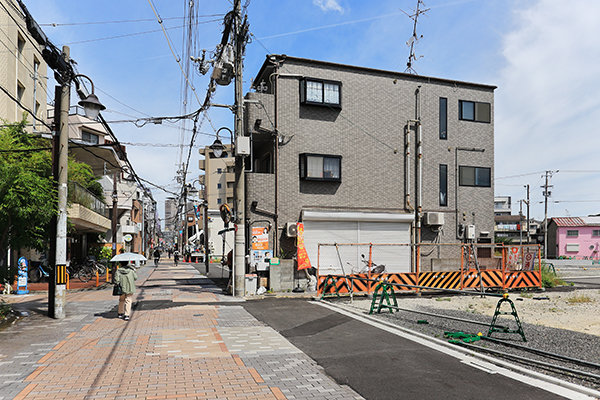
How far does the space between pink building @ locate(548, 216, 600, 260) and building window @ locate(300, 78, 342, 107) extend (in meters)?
60.1

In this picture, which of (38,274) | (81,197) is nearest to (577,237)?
(81,197)

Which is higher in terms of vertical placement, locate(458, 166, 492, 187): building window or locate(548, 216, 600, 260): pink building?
locate(458, 166, 492, 187): building window

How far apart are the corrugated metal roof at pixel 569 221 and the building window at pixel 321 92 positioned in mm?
61054

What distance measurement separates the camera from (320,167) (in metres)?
20.4

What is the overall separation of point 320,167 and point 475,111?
1026 centimetres

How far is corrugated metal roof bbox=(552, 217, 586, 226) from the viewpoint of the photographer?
66300 mm

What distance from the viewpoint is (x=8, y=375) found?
6926 mm

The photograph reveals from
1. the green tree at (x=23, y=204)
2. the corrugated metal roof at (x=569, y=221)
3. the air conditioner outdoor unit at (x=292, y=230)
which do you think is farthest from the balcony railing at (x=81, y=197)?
the corrugated metal roof at (x=569, y=221)

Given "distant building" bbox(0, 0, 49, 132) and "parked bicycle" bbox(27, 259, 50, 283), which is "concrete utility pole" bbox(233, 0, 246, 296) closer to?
"distant building" bbox(0, 0, 49, 132)

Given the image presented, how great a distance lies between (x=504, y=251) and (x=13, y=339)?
18351mm

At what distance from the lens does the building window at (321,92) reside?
2020 cm

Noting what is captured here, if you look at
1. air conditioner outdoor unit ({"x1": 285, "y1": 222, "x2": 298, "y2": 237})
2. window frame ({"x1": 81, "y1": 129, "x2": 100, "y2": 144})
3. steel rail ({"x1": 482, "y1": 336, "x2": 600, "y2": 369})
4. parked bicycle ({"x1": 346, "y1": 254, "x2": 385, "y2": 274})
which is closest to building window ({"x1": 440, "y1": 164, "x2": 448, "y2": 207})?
parked bicycle ({"x1": 346, "y1": 254, "x2": 385, "y2": 274})

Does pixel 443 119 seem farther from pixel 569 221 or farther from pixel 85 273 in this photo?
pixel 569 221

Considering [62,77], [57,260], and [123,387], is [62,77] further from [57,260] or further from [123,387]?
[123,387]
